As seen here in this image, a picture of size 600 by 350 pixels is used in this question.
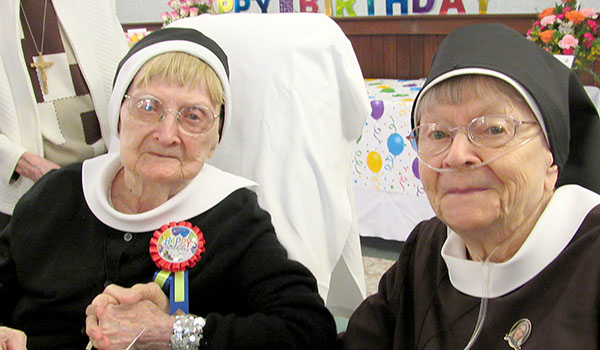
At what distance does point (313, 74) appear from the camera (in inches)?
83.8

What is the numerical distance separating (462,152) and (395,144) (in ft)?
7.92

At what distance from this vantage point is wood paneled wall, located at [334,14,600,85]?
4375mm

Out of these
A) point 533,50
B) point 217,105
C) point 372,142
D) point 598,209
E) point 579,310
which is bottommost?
point 372,142

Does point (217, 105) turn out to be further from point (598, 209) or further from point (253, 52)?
point (598, 209)

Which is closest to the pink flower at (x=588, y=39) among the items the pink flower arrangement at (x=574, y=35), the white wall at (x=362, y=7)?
the pink flower arrangement at (x=574, y=35)

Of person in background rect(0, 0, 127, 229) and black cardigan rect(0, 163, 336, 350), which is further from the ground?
person in background rect(0, 0, 127, 229)

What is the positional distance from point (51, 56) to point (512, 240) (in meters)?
1.67

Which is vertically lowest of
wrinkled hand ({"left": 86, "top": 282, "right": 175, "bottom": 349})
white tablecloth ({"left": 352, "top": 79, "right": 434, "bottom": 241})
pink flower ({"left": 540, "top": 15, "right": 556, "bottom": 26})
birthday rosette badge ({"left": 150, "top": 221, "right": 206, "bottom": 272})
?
white tablecloth ({"left": 352, "top": 79, "right": 434, "bottom": 241})

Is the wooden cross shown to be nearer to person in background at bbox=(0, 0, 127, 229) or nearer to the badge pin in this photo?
person in background at bbox=(0, 0, 127, 229)

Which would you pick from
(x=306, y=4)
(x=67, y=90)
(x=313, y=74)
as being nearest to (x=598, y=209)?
(x=313, y=74)

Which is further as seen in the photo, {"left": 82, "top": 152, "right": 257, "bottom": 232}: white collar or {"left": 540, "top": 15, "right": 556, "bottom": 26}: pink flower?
{"left": 540, "top": 15, "right": 556, "bottom": 26}: pink flower

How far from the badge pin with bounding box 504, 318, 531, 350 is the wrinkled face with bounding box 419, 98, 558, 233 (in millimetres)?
188

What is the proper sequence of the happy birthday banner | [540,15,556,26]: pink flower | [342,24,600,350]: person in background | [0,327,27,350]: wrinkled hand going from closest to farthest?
[342,24,600,350]: person in background < [0,327,27,350]: wrinkled hand < [540,15,556,26]: pink flower < the happy birthday banner

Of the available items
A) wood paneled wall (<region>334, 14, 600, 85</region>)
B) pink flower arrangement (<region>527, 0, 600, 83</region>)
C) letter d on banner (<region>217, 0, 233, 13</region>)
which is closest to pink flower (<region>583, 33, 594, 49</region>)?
pink flower arrangement (<region>527, 0, 600, 83</region>)
